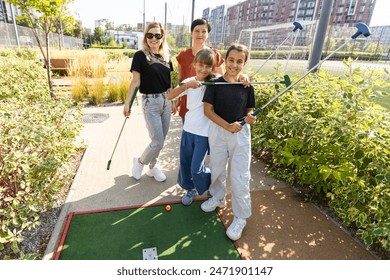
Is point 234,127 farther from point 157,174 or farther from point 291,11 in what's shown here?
point 291,11

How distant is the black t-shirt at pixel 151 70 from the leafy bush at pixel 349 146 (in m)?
1.54

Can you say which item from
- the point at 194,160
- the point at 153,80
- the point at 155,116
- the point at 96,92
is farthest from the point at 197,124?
the point at 96,92

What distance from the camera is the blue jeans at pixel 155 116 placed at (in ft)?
10.1

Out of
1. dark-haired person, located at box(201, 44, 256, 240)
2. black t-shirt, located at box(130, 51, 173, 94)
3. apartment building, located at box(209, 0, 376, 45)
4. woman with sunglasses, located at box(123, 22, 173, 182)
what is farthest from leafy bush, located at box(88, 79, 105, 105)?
apartment building, located at box(209, 0, 376, 45)

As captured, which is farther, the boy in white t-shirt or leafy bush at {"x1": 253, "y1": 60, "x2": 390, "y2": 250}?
the boy in white t-shirt

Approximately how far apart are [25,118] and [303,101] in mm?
3282

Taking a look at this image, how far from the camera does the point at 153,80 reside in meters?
3.00

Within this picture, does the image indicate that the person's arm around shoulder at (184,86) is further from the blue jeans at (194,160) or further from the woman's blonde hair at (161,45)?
the woman's blonde hair at (161,45)

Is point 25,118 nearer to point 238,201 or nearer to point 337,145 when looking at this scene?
point 238,201

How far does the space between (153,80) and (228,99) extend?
1.06m

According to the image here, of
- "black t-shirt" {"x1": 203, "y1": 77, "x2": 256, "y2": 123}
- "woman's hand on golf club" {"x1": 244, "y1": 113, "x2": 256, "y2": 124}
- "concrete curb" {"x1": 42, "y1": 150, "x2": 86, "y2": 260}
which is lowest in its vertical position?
"concrete curb" {"x1": 42, "y1": 150, "x2": 86, "y2": 260}

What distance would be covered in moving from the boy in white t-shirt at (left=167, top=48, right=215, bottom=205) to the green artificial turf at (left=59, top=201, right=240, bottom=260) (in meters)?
0.41

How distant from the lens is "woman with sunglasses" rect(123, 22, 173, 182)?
2.96 metres

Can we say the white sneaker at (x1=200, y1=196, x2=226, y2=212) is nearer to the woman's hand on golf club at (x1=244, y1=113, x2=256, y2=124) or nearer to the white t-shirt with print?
the white t-shirt with print
